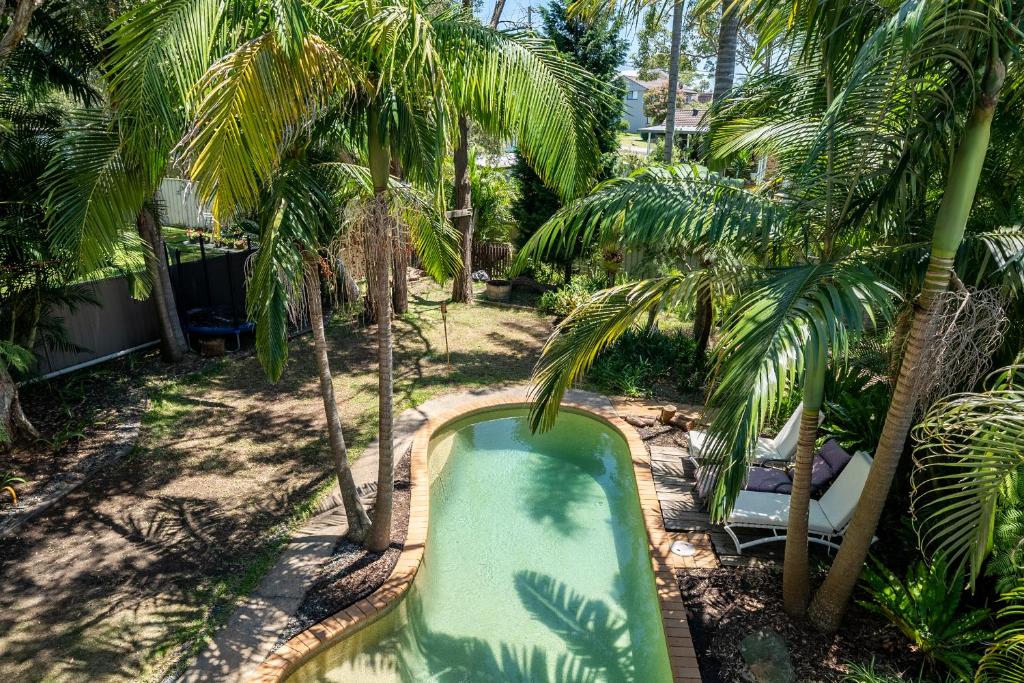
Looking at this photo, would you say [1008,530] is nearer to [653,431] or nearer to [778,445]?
[778,445]

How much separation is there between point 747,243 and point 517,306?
9.79 metres

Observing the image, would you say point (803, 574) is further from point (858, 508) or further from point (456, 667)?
point (456, 667)

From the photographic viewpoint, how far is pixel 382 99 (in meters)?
4.54

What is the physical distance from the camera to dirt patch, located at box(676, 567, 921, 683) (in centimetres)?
449

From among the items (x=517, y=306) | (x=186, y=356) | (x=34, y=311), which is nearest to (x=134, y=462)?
(x=34, y=311)

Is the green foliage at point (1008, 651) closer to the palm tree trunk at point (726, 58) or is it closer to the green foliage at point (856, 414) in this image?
the green foliage at point (856, 414)

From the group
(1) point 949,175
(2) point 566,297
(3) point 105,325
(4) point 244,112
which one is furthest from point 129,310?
(1) point 949,175

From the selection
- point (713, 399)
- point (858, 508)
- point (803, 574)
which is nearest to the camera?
point (713, 399)

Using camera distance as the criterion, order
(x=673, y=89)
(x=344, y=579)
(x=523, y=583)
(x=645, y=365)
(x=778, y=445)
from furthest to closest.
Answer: (x=673, y=89) → (x=645, y=365) → (x=778, y=445) → (x=523, y=583) → (x=344, y=579)

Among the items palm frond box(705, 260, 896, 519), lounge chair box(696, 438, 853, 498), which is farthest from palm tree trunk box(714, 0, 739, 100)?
palm frond box(705, 260, 896, 519)

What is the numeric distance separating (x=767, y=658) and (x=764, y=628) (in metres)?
0.33

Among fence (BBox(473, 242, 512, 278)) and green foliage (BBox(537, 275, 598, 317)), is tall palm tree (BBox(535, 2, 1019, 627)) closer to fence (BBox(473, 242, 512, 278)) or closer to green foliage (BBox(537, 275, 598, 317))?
green foliage (BBox(537, 275, 598, 317))

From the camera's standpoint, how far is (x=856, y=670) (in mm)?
4246

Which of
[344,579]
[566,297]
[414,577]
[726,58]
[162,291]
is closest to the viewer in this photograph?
[344,579]
